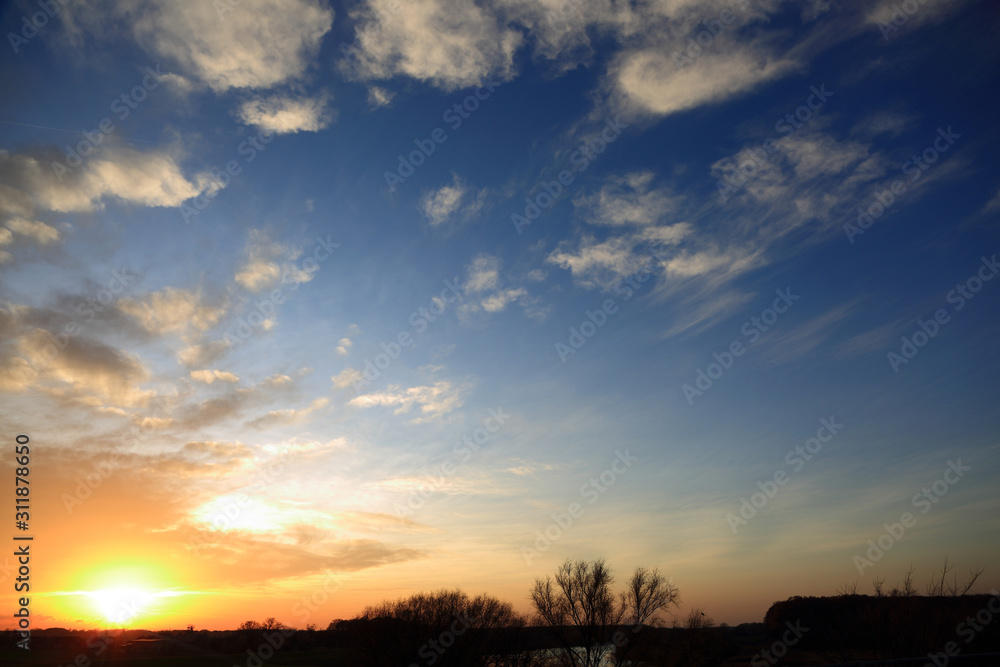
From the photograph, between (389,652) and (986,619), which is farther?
Answer: (389,652)

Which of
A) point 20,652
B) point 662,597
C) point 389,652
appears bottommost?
point 20,652

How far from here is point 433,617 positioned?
200ft

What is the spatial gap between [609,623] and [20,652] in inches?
3793

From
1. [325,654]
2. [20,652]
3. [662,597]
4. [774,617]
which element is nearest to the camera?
[662,597]

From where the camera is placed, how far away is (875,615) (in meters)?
25.2

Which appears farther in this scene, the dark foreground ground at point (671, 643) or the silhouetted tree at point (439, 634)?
the silhouetted tree at point (439, 634)

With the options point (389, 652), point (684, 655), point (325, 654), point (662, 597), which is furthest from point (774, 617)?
point (389, 652)

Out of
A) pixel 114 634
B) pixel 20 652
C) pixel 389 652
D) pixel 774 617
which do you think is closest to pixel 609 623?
pixel 389 652

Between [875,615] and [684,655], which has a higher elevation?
[875,615]

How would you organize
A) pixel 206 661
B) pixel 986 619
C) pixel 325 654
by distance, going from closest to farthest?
pixel 986 619
pixel 206 661
pixel 325 654

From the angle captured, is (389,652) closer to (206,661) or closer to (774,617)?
(206,661)

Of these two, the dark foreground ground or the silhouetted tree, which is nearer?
the dark foreground ground

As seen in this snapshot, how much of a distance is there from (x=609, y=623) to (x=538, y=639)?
1277cm

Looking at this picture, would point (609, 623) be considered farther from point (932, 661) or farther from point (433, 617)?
point (932, 661)
